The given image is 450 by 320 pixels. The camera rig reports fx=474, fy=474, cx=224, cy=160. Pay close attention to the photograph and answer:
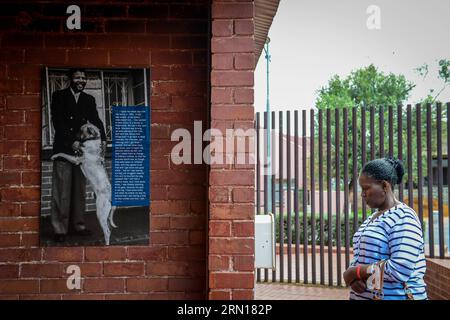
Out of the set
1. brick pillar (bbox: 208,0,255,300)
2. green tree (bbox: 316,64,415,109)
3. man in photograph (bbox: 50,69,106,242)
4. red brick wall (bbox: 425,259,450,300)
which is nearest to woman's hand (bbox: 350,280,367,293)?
brick pillar (bbox: 208,0,255,300)

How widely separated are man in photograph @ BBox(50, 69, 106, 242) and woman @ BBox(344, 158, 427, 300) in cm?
165

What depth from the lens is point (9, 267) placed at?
293cm

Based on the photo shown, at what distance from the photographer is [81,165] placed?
3.01m

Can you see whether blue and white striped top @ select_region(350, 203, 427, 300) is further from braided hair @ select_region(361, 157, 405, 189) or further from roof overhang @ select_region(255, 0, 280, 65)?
roof overhang @ select_region(255, 0, 280, 65)

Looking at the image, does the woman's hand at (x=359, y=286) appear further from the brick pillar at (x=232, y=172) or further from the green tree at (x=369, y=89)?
the green tree at (x=369, y=89)

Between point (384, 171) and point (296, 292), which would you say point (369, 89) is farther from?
point (384, 171)

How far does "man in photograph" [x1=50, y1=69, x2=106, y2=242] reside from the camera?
299 centimetres

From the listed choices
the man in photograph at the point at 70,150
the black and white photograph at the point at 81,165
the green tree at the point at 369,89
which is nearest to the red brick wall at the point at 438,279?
the black and white photograph at the point at 81,165

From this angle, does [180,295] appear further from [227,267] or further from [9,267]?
[9,267]

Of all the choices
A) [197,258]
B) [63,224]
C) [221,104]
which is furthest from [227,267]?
[63,224]

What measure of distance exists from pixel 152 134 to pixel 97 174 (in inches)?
17.0

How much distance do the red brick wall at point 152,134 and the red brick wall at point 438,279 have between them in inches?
145

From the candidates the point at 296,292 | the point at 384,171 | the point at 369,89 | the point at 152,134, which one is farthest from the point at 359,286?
the point at 369,89
